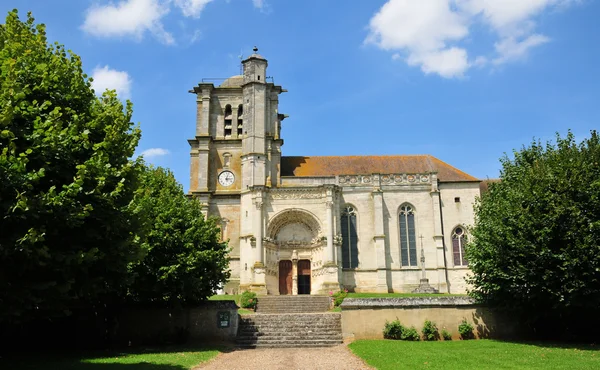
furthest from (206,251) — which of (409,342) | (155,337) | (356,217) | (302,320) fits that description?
(356,217)

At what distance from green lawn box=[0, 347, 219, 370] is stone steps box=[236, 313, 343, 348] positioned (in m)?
3.26

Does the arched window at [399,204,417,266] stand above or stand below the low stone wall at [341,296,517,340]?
above

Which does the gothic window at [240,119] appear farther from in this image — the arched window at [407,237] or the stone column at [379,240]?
the arched window at [407,237]

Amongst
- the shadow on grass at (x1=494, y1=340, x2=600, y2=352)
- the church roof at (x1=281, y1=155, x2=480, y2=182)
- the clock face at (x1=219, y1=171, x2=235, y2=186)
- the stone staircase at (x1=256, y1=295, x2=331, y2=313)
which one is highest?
the church roof at (x1=281, y1=155, x2=480, y2=182)

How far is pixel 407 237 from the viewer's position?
38938mm

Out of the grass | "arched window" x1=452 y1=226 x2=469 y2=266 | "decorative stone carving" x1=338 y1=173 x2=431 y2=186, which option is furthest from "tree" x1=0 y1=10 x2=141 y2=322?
"arched window" x1=452 y1=226 x2=469 y2=266

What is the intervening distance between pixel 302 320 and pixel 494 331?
8.43 m

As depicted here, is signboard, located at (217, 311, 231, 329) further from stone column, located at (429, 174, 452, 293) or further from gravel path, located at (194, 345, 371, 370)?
stone column, located at (429, 174, 452, 293)

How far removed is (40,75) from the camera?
11.9 m

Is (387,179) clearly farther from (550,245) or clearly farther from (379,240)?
(550,245)

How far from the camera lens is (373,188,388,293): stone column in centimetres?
3712

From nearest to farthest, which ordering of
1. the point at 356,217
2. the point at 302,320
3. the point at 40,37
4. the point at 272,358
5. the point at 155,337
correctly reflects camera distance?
the point at 40,37, the point at 272,358, the point at 155,337, the point at 302,320, the point at 356,217

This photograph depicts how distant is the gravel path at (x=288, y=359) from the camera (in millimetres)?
14668

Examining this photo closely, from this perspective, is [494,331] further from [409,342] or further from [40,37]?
[40,37]
